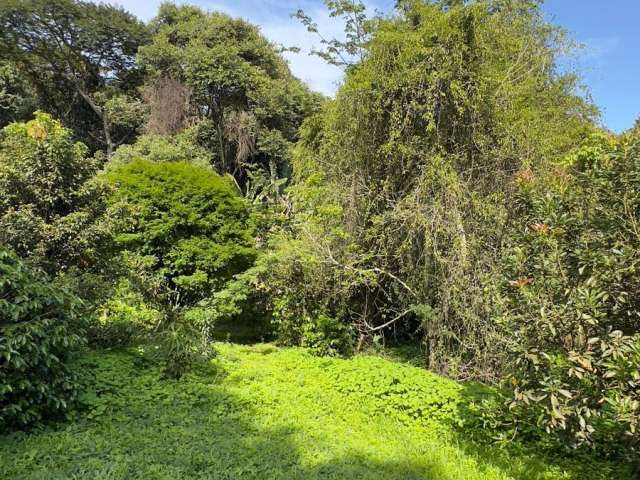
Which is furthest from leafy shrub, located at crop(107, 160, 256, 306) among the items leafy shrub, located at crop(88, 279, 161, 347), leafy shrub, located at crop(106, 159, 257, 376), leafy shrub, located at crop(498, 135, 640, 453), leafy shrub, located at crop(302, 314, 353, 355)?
leafy shrub, located at crop(498, 135, 640, 453)

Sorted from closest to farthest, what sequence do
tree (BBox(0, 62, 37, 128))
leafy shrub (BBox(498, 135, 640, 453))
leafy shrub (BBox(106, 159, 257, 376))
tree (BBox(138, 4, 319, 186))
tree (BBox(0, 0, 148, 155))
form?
1. leafy shrub (BBox(498, 135, 640, 453))
2. leafy shrub (BBox(106, 159, 257, 376))
3. tree (BBox(138, 4, 319, 186))
4. tree (BBox(0, 62, 37, 128))
5. tree (BBox(0, 0, 148, 155))

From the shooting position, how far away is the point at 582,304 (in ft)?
8.48

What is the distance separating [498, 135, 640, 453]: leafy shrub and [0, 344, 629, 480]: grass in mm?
1114

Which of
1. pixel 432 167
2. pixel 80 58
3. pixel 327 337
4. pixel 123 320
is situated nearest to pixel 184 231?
pixel 123 320

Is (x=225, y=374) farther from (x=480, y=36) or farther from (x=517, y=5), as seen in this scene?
(x=517, y=5)

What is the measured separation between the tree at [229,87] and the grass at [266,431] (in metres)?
11.3

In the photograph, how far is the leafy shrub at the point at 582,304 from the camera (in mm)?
2500

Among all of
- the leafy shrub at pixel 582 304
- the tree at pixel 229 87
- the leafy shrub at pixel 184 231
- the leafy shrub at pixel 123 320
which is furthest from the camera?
the tree at pixel 229 87

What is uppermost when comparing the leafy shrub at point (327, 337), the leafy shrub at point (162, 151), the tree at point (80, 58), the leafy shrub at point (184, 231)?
the tree at point (80, 58)

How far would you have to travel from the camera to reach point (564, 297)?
2816 millimetres

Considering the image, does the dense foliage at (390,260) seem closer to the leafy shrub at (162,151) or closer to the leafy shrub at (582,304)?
the leafy shrub at (582,304)

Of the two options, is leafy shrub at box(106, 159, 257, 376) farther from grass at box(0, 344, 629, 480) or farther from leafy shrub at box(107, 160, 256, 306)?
grass at box(0, 344, 629, 480)

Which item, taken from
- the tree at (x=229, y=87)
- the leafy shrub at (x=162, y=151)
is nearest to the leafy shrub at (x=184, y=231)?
the leafy shrub at (x=162, y=151)

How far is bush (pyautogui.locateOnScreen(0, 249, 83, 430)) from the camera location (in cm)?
339
